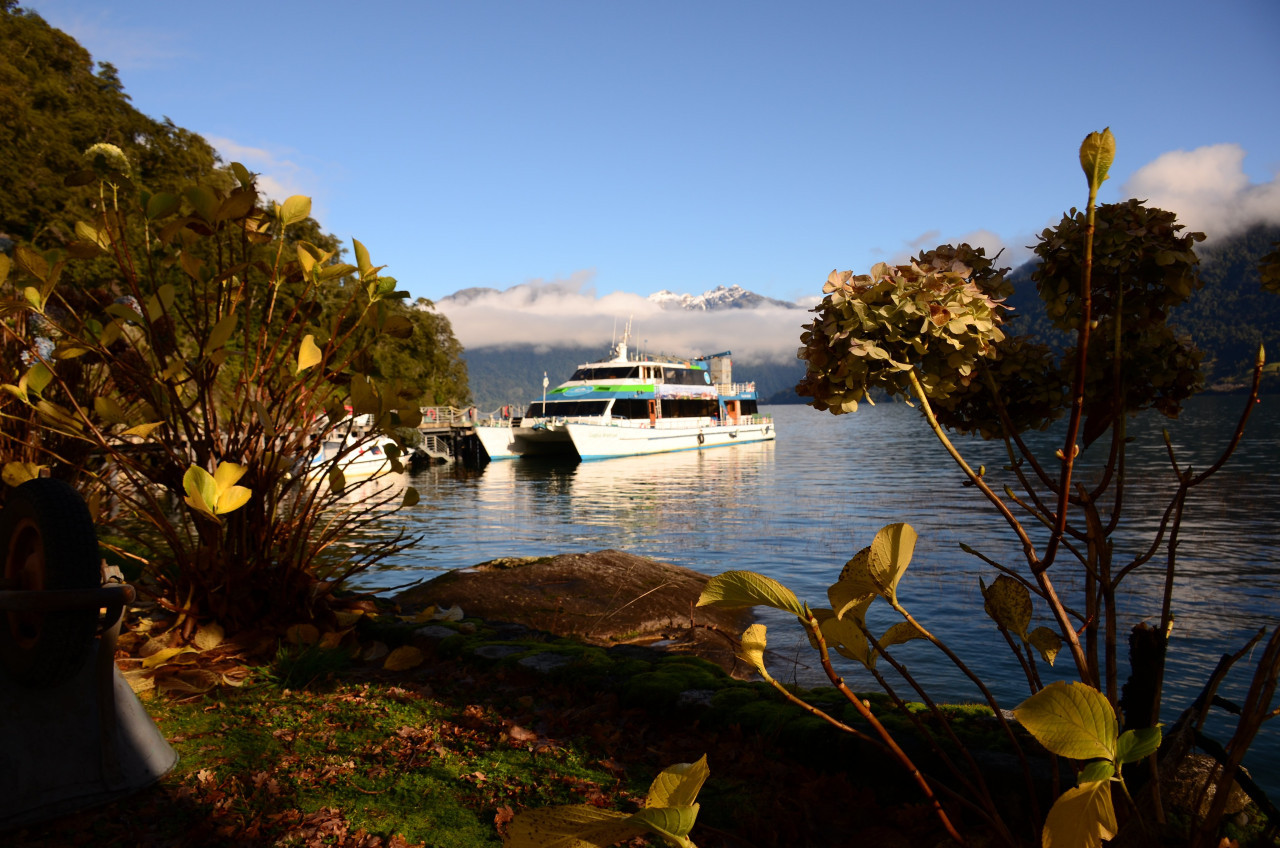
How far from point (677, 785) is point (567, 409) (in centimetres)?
3964

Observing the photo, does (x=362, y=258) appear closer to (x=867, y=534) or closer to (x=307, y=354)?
(x=307, y=354)

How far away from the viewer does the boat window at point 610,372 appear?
4119 centimetres

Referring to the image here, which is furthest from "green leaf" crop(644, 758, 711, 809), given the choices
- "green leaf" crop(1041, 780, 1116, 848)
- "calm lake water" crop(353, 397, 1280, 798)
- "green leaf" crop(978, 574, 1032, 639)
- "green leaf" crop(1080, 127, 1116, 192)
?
"calm lake water" crop(353, 397, 1280, 798)

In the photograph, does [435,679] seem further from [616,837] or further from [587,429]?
[587,429]

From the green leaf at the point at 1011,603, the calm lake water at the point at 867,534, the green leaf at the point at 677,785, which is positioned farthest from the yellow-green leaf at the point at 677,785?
the calm lake water at the point at 867,534

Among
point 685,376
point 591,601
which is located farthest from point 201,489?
point 685,376

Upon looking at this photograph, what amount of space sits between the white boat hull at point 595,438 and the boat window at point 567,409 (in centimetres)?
175

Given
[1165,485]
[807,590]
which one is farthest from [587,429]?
[807,590]

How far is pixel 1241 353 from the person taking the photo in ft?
573

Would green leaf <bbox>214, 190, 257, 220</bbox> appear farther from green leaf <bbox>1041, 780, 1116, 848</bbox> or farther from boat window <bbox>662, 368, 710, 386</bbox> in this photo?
boat window <bbox>662, 368, 710, 386</bbox>

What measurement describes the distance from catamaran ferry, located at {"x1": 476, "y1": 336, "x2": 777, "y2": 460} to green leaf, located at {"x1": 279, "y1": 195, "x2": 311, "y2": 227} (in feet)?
103

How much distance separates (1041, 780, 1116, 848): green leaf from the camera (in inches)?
47.8

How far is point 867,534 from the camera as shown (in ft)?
51.5

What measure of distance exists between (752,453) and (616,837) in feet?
139
